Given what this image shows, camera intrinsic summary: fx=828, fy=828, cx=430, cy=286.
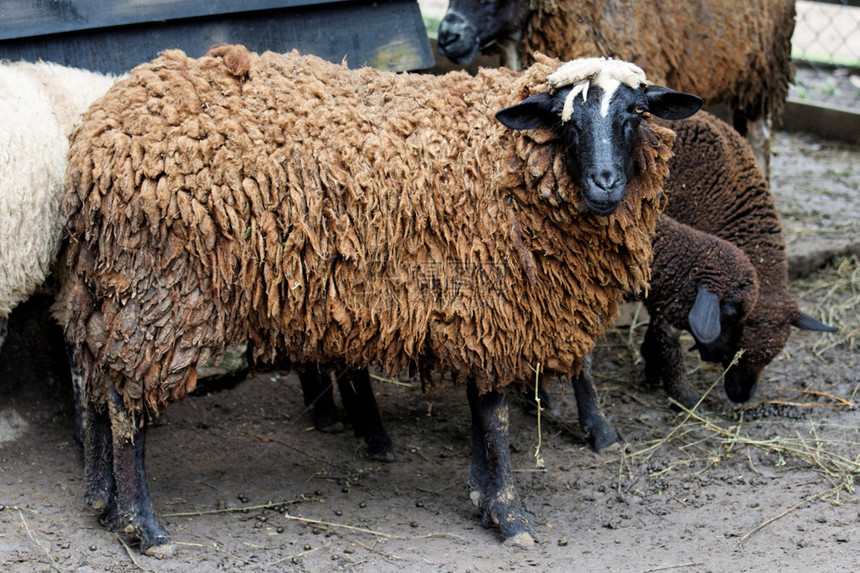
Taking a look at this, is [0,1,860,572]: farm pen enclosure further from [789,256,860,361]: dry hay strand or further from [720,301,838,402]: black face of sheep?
[720,301,838,402]: black face of sheep

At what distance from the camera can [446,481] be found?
14.6 ft

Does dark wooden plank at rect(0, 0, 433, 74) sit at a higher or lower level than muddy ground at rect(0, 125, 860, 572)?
higher

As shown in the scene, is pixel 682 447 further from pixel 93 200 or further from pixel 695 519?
pixel 93 200

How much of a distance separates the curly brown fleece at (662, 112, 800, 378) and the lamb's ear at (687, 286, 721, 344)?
0.56 meters

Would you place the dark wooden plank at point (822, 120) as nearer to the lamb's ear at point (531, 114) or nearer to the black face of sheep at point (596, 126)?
the black face of sheep at point (596, 126)

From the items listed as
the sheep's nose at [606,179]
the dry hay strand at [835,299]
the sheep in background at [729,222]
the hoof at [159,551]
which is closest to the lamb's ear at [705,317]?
the sheep in background at [729,222]

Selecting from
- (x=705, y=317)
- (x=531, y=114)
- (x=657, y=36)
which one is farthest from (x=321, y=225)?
(x=657, y=36)

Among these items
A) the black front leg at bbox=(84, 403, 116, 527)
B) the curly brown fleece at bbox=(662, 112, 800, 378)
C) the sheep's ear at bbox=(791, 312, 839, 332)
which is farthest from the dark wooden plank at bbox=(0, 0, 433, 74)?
the sheep's ear at bbox=(791, 312, 839, 332)

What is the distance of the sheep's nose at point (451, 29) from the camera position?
5750mm

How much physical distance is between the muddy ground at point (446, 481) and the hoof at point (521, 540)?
6 cm

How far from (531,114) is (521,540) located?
75.6 inches

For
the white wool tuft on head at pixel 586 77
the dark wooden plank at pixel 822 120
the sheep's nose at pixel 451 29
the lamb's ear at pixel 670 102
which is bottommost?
the dark wooden plank at pixel 822 120

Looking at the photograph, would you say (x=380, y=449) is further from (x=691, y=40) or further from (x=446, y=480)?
(x=691, y=40)

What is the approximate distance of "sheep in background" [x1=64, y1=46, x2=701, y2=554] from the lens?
3.41 m
